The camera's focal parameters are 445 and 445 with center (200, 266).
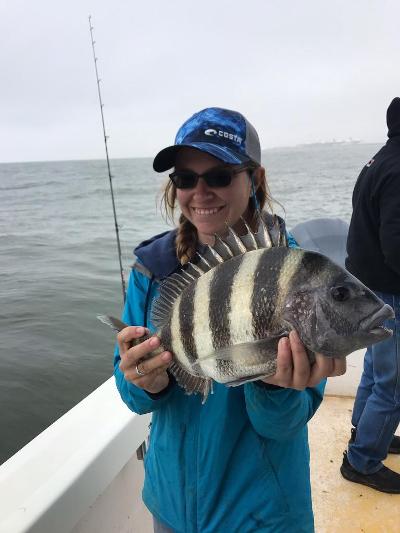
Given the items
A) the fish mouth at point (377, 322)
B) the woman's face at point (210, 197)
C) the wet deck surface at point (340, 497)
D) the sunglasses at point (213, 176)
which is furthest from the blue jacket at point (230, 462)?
the wet deck surface at point (340, 497)

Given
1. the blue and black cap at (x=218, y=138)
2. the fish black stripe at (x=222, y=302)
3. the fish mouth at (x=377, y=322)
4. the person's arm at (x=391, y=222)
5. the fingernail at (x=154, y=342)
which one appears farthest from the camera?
the person's arm at (x=391, y=222)

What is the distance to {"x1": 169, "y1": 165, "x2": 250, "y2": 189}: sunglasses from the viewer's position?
144cm

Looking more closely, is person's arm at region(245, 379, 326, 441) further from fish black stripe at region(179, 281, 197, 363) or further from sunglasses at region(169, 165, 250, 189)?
sunglasses at region(169, 165, 250, 189)

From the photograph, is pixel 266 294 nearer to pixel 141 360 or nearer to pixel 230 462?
pixel 141 360

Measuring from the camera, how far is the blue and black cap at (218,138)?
4.59 ft

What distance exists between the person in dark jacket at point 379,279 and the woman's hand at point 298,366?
4.17 ft

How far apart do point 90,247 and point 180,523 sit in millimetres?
11605

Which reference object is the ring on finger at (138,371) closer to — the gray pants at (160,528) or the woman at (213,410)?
the woman at (213,410)

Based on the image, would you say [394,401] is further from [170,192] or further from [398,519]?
[170,192]

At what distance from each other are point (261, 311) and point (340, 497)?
201 cm

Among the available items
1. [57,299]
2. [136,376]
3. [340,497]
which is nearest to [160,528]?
[136,376]

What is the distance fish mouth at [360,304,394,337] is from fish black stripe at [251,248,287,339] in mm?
209

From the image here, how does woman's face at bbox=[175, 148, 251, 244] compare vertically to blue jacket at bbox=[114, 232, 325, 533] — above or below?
above

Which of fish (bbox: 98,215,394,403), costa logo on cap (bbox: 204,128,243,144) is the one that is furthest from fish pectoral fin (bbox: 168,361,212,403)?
costa logo on cap (bbox: 204,128,243,144)
